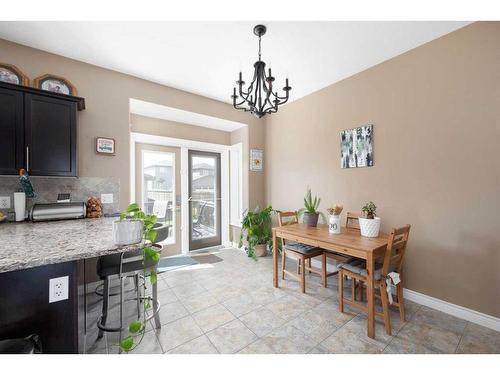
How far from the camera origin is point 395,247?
71.9 inches

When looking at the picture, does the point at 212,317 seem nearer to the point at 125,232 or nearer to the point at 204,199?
the point at 125,232

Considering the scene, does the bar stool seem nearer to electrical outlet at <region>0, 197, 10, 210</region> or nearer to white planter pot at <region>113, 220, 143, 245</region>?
white planter pot at <region>113, 220, 143, 245</region>

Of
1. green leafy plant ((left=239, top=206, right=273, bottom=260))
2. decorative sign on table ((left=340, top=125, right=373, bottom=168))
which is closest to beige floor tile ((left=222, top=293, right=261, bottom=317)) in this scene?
green leafy plant ((left=239, top=206, right=273, bottom=260))

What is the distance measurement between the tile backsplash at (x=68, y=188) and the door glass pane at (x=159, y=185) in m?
0.81

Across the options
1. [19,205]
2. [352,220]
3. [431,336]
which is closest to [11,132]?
[19,205]

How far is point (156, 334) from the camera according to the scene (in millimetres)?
1767

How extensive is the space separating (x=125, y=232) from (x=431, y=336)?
244 cm

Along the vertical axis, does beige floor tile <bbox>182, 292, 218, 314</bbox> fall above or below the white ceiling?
below

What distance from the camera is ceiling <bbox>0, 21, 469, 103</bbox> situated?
6.39 ft

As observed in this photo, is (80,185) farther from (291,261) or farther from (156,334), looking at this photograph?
(291,261)

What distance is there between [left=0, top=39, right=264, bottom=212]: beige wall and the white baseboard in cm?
355

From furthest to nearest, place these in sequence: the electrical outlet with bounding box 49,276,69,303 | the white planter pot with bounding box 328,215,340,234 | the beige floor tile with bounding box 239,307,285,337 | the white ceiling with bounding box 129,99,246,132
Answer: the white ceiling with bounding box 129,99,246,132 → the white planter pot with bounding box 328,215,340,234 → the beige floor tile with bounding box 239,307,285,337 → the electrical outlet with bounding box 49,276,69,303

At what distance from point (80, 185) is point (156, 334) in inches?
72.8
